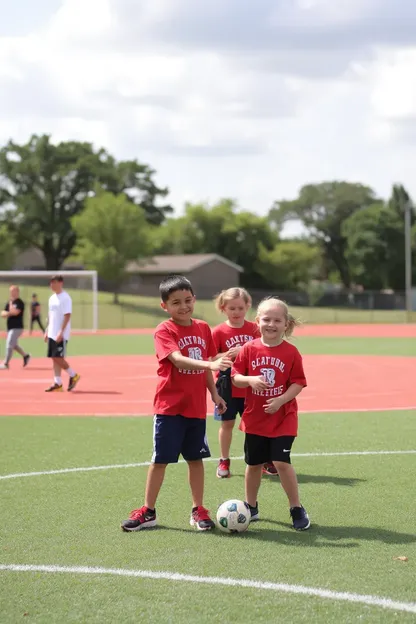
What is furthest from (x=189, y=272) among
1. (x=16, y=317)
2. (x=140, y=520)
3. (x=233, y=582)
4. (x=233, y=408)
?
(x=233, y=582)

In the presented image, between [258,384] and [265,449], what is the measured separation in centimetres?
68

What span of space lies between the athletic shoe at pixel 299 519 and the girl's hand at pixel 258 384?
37.9 inches

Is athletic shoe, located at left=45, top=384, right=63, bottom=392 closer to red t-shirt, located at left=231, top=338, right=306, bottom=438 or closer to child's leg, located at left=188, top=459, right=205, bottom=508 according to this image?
child's leg, located at left=188, top=459, right=205, bottom=508

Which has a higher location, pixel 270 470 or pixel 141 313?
pixel 141 313

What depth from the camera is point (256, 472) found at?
7062 millimetres

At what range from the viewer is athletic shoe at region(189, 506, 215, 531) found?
675cm

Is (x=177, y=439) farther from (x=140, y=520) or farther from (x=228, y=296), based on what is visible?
(x=228, y=296)

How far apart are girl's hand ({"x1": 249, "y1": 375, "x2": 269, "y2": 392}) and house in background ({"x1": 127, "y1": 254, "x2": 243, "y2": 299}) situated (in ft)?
243

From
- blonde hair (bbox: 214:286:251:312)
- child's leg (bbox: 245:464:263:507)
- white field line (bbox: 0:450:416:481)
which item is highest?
blonde hair (bbox: 214:286:251:312)

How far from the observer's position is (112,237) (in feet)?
218

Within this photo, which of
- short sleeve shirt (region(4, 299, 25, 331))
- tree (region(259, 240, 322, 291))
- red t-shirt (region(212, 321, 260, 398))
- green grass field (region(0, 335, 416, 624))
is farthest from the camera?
tree (region(259, 240, 322, 291))

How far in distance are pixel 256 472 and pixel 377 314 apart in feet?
199

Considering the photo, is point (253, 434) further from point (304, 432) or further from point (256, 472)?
point (304, 432)

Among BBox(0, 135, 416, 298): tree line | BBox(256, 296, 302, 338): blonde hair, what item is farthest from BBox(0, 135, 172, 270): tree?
BBox(256, 296, 302, 338): blonde hair
